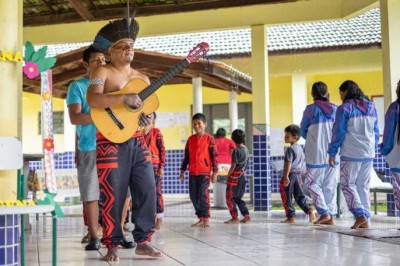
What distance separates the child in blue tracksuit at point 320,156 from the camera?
829 cm

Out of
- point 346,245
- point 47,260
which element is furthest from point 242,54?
point 47,260

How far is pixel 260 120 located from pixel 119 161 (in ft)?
22.2

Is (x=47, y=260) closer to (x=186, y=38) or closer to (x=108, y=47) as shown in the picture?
(x=108, y=47)

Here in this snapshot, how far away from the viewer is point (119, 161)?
5059mm

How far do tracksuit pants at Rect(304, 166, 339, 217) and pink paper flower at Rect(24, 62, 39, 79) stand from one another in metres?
5.08

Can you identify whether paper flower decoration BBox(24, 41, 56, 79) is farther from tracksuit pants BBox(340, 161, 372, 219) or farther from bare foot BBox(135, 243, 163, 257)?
tracksuit pants BBox(340, 161, 372, 219)

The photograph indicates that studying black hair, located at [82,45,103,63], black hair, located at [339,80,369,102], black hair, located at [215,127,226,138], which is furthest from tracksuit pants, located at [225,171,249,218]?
black hair, located at [82,45,103,63]

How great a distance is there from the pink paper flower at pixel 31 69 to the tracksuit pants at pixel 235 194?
5.51 metres

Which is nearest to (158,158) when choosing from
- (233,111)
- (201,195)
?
(201,195)

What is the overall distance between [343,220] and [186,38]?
7.97m

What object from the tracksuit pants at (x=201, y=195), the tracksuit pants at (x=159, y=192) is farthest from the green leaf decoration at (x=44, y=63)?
the tracksuit pants at (x=201, y=195)

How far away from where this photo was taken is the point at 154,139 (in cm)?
800

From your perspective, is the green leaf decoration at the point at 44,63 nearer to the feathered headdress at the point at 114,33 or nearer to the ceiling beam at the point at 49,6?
the feathered headdress at the point at 114,33

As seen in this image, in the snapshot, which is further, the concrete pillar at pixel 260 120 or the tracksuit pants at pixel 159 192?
the concrete pillar at pixel 260 120
